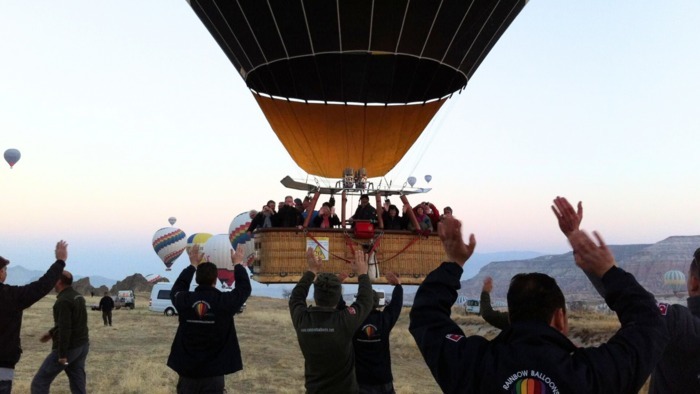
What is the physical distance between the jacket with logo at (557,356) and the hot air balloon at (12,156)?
2211 cm

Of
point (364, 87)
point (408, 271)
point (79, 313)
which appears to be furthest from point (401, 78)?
point (79, 313)

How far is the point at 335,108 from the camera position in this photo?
11469 millimetres

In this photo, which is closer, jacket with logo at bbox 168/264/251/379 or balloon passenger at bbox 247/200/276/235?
jacket with logo at bbox 168/264/251/379

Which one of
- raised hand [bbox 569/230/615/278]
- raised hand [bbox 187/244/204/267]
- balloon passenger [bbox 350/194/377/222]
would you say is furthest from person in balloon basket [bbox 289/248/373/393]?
balloon passenger [bbox 350/194/377/222]

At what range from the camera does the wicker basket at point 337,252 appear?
29.0 ft

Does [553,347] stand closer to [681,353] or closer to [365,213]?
[681,353]

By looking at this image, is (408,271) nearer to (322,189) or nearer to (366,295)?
(322,189)

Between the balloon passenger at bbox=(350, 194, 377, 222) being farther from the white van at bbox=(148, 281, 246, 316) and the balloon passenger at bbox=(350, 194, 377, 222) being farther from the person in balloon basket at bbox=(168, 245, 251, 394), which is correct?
the white van at bbox=(148, 281, 246, 316)

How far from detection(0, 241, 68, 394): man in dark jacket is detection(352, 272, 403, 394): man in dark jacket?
2.50 m

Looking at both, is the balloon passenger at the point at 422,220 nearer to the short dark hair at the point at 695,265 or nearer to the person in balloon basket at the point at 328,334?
the person in balloon basket at the point at 328,334

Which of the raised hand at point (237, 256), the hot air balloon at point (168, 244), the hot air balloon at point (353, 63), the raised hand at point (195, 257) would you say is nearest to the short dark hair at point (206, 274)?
the raised hand at point (237, 256)

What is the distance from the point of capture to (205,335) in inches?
176

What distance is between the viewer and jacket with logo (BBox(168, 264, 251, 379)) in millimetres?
4414

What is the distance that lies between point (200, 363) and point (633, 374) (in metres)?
3.32
